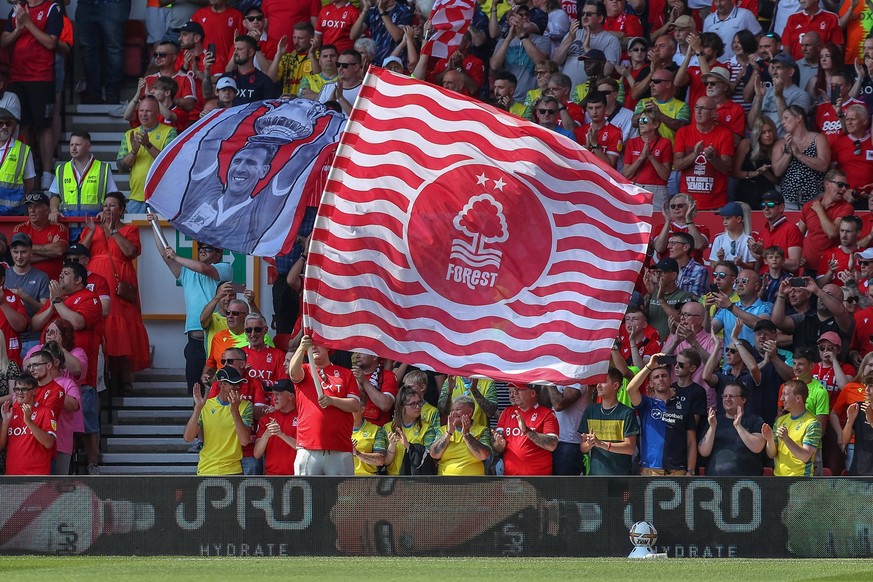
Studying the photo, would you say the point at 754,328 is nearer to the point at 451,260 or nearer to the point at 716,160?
the point at 716,160

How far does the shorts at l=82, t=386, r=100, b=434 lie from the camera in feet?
49.2

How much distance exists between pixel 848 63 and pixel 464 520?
8.88 meters

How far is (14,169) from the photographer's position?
1706 centimetres

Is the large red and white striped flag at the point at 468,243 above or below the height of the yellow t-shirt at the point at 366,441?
above

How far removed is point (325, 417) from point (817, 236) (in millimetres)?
5922

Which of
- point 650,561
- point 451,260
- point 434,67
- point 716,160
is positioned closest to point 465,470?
point 650,561

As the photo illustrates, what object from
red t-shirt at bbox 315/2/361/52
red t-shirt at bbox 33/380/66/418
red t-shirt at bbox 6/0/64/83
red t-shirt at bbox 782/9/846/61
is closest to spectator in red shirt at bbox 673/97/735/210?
red t-shirt at bbox 782/9/846/61

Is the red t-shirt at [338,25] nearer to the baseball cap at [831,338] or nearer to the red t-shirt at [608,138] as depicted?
the red t-shirt at [608,138]

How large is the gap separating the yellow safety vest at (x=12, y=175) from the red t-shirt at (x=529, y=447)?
684cm

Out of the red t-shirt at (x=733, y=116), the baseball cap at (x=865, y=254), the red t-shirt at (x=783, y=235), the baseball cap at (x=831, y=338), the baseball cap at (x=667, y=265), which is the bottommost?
the baseball cap at (x=831, y=338)

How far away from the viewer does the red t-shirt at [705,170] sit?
16.3 meters

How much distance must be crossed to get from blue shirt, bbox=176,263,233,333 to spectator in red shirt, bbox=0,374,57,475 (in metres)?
2.35

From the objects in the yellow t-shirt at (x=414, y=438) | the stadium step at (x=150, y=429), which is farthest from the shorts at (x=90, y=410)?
the yellow t-shirt at (x=414, y=438)

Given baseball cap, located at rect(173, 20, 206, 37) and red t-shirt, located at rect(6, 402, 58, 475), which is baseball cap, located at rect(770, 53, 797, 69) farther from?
red t-shirt, located at rect(6, 402, 58, 475)
